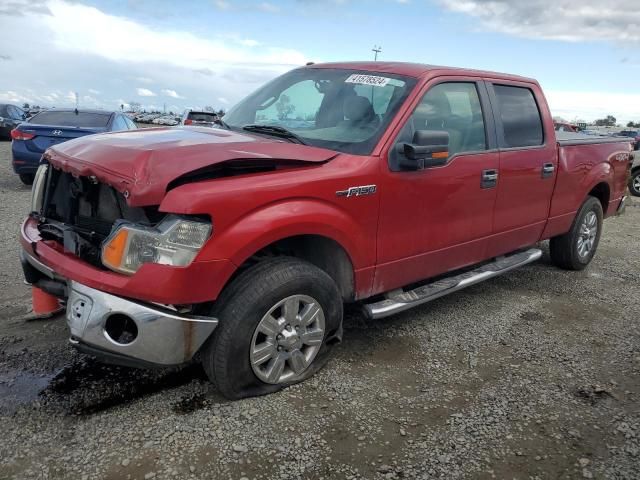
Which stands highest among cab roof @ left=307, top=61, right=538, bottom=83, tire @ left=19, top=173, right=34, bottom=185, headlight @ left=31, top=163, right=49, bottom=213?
cab roof @ left=307, top=61, right=538, bottom=83

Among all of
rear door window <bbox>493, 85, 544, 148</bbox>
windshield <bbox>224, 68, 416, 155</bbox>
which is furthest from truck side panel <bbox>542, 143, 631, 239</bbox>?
windshield <bbox>224, 68, 416, 155</bbox>

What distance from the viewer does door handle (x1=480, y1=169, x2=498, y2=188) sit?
4.05 meters

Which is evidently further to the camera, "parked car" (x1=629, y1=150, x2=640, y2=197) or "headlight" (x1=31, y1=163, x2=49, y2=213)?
"parked car" (x1=629, y1=150, x2=640, y2=197)

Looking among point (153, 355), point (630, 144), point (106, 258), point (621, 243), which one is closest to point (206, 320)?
point (153, 355)

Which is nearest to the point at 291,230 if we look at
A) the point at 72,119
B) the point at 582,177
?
the point at 582,177

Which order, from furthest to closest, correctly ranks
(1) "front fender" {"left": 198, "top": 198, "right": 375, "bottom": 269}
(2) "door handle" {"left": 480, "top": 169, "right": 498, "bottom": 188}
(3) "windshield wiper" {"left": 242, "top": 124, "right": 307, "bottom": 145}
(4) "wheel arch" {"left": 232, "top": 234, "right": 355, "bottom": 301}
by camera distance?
(2) "door handle" {"left": 480, "top": 169, "right": 498, "bottom": 188}, (3) "windshield wiper" {"left": 242, "top": 124, "right": 307, "bottom": 145}, (4) "wheel arch" {"left": 232, "top": 234, "right": 355, "bottom": 301}, (1) "front fender" {"left": 198, "top": 198, "right": 375, "bottom": 269}

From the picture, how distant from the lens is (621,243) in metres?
Result: 7.64

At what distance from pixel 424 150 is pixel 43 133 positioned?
795cm

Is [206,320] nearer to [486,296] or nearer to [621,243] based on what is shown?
[486,296]

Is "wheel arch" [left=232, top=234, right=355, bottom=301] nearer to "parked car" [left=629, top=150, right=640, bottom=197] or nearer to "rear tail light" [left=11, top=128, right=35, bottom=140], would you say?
"rear tail light" [left=11, top=128, right=35, bottom=140]

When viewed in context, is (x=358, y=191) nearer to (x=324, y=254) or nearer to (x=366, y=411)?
(x=324, y=254)

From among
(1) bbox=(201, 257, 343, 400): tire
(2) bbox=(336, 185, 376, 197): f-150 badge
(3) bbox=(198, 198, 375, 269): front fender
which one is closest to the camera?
(3) bbox=(198, 198, 375, 269): front fender

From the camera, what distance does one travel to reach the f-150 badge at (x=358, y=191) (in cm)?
313

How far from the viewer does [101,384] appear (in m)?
3.14
